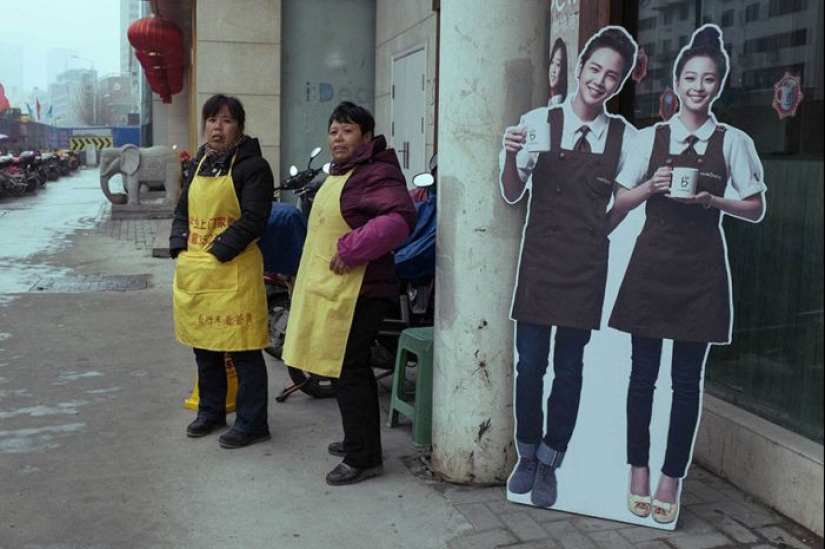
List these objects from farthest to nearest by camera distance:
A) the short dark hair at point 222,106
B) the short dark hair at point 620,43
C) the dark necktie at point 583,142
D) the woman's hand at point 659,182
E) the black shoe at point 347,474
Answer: the short dark hair at point 222,106
the black shoe at point 347,474
the dark necktie at point 583,142
the short dark hair at point 620,43
the woman's hand at point 659,182

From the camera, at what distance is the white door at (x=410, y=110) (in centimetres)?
968

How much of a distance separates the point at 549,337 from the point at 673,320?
1.81 ft

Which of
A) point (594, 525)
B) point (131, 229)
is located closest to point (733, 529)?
point (594, 525)

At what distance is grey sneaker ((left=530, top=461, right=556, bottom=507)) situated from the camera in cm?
386

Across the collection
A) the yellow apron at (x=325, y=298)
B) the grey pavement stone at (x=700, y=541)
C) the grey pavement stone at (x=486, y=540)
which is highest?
the yellow apron at (x=325, y=298)

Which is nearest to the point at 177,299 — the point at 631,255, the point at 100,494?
the point at 100,494

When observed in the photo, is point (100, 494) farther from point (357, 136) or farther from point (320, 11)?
point (320, 11)

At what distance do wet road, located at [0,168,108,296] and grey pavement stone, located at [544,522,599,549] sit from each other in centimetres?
713

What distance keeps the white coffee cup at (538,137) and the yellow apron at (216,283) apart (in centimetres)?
158

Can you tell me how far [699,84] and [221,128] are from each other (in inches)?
92.7

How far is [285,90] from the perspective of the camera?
501 inches

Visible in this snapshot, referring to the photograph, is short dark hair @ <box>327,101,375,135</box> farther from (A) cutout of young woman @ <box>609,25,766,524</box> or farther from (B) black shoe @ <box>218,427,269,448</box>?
(B) black shoe @ <box>218,427,269,448</box>

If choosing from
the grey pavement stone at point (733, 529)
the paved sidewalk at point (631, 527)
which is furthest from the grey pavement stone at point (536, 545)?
the grey pavement stone at point (733, 529)

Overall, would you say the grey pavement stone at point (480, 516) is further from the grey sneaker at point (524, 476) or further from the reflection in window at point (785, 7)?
the reflection in window at point (785, 7)
